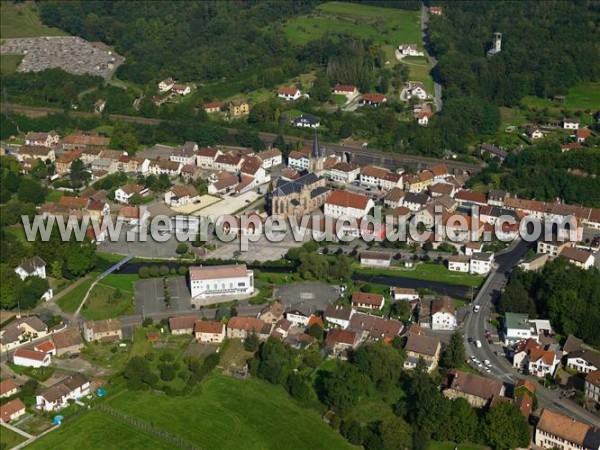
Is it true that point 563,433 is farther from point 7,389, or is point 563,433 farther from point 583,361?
point 7,389

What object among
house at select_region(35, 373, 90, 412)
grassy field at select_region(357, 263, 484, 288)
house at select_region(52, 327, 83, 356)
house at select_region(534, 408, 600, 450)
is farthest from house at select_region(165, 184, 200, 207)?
house at select_region(534, 408, 600, 450)

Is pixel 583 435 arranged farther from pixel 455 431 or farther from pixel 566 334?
pixel 566 334

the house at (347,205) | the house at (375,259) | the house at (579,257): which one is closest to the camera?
the house at (579,257)

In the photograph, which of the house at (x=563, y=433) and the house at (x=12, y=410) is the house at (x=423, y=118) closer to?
the house at (x=563, y=433)

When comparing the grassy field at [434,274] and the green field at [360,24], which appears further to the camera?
the green field at [360,24]

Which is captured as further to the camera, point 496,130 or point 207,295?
point 496,130

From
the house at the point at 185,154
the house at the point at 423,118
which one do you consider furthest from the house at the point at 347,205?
the house at the point at 423,118

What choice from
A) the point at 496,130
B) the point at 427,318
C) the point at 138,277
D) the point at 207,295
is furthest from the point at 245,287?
the point at 496,130
